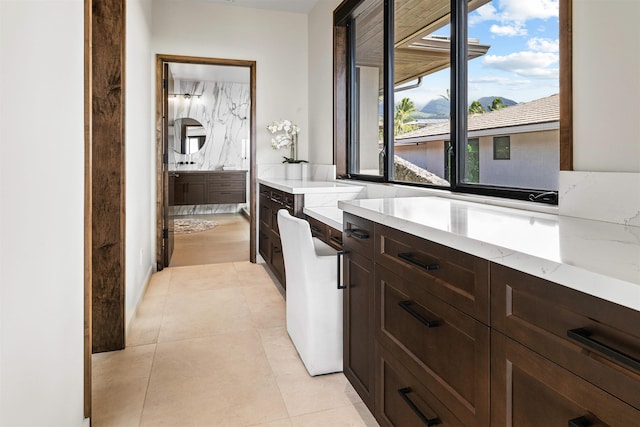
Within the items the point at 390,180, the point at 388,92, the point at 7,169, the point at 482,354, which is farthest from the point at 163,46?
the point at 482,354

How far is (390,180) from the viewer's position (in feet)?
9.76

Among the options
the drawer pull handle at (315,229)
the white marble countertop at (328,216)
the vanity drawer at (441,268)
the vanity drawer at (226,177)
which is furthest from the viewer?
the vanity drawer at (226,177)

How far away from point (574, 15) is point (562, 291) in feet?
3.67

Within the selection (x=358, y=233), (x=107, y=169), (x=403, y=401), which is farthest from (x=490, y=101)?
(x=107, y=169)

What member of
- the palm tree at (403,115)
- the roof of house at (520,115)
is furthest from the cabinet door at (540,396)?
the palm tree at (403,115)

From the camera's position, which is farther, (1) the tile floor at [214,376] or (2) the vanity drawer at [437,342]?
(1) the tile floor at [214,376]

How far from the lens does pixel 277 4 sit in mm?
4270

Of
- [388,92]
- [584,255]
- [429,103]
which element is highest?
[388,92]

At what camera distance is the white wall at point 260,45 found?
4156 mm

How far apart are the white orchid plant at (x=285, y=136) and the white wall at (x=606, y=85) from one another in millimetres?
3149

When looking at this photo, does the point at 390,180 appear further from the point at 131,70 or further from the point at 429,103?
the point at 131,70

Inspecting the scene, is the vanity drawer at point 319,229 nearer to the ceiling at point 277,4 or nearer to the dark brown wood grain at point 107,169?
the dark brown wood grain at point 107,169

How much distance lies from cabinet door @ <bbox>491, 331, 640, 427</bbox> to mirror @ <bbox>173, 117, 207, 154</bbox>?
26.6 ft

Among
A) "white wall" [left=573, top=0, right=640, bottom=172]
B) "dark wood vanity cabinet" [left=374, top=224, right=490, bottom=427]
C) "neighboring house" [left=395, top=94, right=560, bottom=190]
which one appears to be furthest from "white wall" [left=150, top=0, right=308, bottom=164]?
"white wall" [left=573, top=0, right=640, bottom=172]
